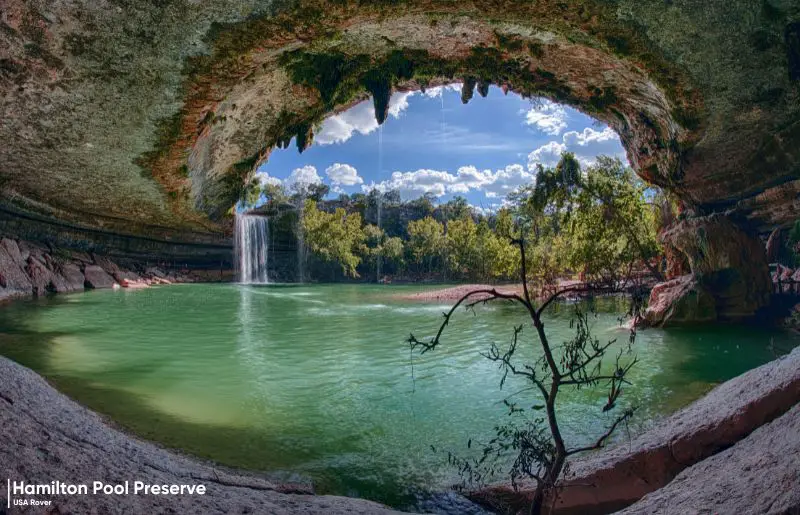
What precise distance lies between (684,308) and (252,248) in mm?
37398

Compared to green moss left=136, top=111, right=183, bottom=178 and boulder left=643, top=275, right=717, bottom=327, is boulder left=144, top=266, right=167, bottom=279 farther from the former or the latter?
boulder left=643, top=275, right=717, bottom=327

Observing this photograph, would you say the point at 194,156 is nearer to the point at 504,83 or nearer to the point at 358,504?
the point at 504,83

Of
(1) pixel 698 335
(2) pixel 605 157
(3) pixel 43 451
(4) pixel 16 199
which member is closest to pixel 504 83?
(2) pixel 605 157

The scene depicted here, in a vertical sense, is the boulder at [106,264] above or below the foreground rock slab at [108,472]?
above

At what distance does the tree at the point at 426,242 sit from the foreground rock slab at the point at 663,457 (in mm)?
47644

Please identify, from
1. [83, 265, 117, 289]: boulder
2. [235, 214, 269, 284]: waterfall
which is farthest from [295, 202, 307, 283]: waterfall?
[83, 265, 117, 289]: boulder

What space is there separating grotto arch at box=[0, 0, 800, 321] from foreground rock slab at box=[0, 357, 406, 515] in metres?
7.36

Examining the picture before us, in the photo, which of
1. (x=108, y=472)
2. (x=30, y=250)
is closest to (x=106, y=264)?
(x=30, y=250)

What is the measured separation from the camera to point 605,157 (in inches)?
640

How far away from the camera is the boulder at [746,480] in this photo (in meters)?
2.22

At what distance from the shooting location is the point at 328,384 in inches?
294

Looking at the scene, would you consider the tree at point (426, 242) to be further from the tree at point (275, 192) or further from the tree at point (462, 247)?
the tree at point (275, 192)

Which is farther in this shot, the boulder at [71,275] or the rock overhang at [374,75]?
the boulder at [71,275]

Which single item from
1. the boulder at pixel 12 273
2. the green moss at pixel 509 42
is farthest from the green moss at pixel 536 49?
the boulder at pixel 12 273
